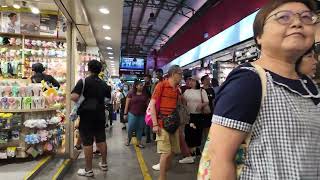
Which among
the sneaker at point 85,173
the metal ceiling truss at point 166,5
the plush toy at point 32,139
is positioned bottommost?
the sneaker at point 85,173

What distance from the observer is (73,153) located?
6602 millimetres

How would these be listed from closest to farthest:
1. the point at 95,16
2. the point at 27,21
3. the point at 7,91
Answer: the point at 7,91 → the point at 95,16 → the point at 27,21

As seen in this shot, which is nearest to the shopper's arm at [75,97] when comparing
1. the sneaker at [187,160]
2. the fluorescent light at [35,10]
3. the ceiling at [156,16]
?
the sneaker at [187,160]

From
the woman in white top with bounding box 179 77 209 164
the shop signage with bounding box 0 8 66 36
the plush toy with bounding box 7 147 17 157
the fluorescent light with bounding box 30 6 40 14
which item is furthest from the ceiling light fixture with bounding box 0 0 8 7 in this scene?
the woman in white top with bounding box 179 77 209 164

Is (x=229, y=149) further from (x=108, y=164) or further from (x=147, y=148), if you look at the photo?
(x=147, y=148)

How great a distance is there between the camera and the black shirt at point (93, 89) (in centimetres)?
533

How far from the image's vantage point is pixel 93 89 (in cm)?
542

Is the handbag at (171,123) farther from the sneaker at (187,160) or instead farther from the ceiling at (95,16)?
the ceiling at (95,16)

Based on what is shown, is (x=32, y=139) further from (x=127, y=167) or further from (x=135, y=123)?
(x=135, y=123)

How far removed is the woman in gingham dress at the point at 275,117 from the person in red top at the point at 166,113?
3268 mm

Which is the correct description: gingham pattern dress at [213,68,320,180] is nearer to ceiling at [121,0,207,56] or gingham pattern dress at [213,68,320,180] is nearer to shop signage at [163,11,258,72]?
shop signage at [163,11,258,72]

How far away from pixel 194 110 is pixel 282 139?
5279 millimetres

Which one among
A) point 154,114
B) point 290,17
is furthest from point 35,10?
point 290,17

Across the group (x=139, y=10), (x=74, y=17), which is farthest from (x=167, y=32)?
(x=74, y=17)
